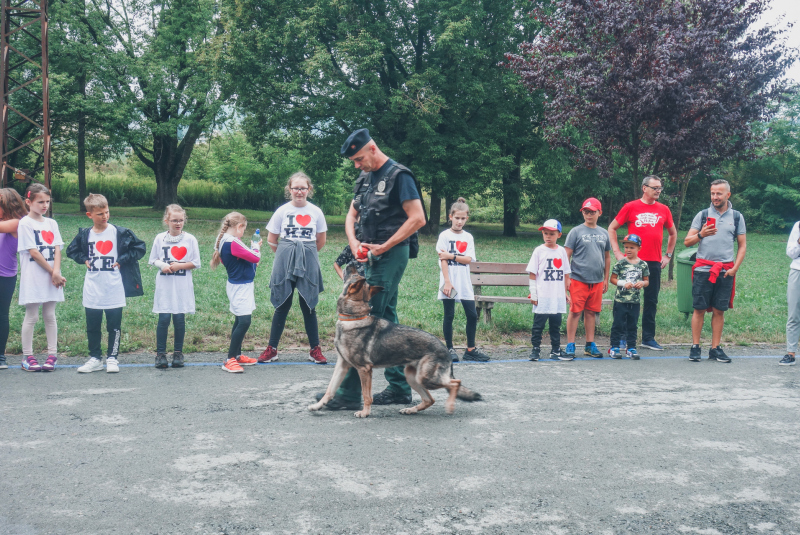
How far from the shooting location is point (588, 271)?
790 centimetres

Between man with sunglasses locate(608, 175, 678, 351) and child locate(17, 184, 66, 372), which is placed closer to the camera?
child locate(17, 184, 66, 372)

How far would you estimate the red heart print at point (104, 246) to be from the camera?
674 centimetres

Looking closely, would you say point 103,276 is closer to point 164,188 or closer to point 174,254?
point 174,254

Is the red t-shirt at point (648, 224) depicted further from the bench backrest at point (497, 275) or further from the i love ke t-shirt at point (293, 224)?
the i love ke t-shirt at point (293, 224)

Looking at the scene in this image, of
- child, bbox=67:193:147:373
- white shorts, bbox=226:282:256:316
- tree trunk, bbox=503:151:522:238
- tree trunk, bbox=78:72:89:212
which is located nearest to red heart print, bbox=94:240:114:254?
child, bbox=67:193:147:373

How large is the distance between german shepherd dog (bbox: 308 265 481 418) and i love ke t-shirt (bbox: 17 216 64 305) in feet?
11.1

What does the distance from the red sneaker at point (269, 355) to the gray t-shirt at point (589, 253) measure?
A: 3723 mm

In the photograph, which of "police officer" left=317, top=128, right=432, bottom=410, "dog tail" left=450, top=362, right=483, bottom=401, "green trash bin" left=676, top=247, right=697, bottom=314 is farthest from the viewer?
"green trash bin" left=676, top=247, right=697, bottom=314

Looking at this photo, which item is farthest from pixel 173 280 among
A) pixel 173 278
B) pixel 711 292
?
pixel 711 292

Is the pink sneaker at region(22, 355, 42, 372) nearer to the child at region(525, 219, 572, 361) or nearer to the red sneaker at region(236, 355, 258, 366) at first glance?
the red sneaker at region(236, 355, 258, 366)

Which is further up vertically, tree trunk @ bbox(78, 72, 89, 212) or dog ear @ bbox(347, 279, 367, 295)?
tree trunk @ bbox(78, 72, 89, 212)

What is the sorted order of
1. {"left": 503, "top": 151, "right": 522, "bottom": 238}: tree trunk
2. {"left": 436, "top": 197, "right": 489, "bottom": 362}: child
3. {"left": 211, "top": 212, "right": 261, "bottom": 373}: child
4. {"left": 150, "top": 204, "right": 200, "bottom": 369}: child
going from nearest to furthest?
{"left": 150, "top": 204, "right": 200, "bottom": 369}: child, {"left": 211, "top": 212, "right": 261, "bottom": 373}: child, {"left": 436, "top": 197, "right": 489, "bottom": 362}: child, {"left": 503, "top": 151, "right": 522, "bottom": 238}: tree trunk

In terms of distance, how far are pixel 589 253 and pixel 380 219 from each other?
352 cm

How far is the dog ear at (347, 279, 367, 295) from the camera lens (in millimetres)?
5207
